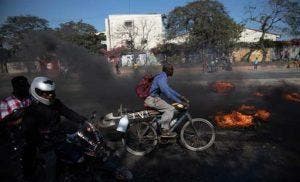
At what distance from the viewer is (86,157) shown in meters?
4.81

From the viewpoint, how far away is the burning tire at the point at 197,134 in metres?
8.41

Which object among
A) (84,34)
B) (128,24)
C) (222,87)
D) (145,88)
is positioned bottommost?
(222,87)

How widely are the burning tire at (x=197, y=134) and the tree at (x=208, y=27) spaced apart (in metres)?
37.5

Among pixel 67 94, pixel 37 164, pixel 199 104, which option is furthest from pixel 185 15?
pixel 37 164

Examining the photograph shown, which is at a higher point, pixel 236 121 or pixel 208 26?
pixel 208 26

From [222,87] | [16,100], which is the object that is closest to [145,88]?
[16,100]

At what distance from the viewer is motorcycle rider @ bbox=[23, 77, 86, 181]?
4.89 m

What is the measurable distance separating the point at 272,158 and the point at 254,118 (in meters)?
3.97

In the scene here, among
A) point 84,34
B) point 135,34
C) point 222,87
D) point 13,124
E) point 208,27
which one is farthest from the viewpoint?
point 135,34

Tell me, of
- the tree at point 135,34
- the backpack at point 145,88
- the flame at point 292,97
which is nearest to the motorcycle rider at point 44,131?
the backpack at point 145,88

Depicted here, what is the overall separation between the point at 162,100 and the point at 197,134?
1111 millimetres

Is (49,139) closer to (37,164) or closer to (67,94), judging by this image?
(37,164)

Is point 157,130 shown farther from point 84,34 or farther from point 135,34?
point 135,34

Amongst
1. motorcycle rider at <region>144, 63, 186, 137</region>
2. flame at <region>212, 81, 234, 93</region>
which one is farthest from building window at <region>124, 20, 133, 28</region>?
motorcycle rider at <region>144, 63, 186, 137</region>
